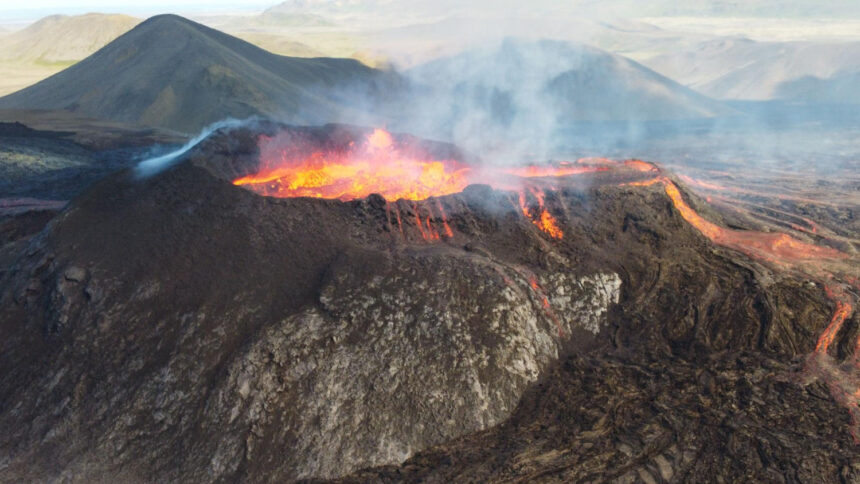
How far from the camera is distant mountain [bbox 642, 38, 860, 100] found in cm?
10000

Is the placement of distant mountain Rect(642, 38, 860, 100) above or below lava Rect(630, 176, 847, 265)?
above

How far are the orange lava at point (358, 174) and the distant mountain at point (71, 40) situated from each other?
10560 cm

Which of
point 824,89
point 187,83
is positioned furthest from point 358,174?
point 824,89

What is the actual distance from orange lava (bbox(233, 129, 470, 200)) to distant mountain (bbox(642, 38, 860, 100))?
9565 centimetres

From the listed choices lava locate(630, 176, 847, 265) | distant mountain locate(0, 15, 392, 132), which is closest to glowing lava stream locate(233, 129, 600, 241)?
lava locate(630, 176, 847, 265)

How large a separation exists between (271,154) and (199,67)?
44417 mm

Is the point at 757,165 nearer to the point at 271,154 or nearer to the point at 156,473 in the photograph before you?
the point at 271,154

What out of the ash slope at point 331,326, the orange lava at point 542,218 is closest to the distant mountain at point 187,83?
the ash slope at point 331,326

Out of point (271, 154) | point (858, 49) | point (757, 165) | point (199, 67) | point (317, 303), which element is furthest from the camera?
point (858, 49)

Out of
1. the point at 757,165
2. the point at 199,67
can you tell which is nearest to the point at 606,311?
the point at 757,165

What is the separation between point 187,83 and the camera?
56.1 metres

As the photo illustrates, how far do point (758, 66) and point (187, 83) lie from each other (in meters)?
99.9

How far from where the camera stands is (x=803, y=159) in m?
51.6

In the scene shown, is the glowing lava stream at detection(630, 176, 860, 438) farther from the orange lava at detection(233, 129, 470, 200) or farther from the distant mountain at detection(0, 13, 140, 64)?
the distant mountain at detection(0, 13, 140, 64)
